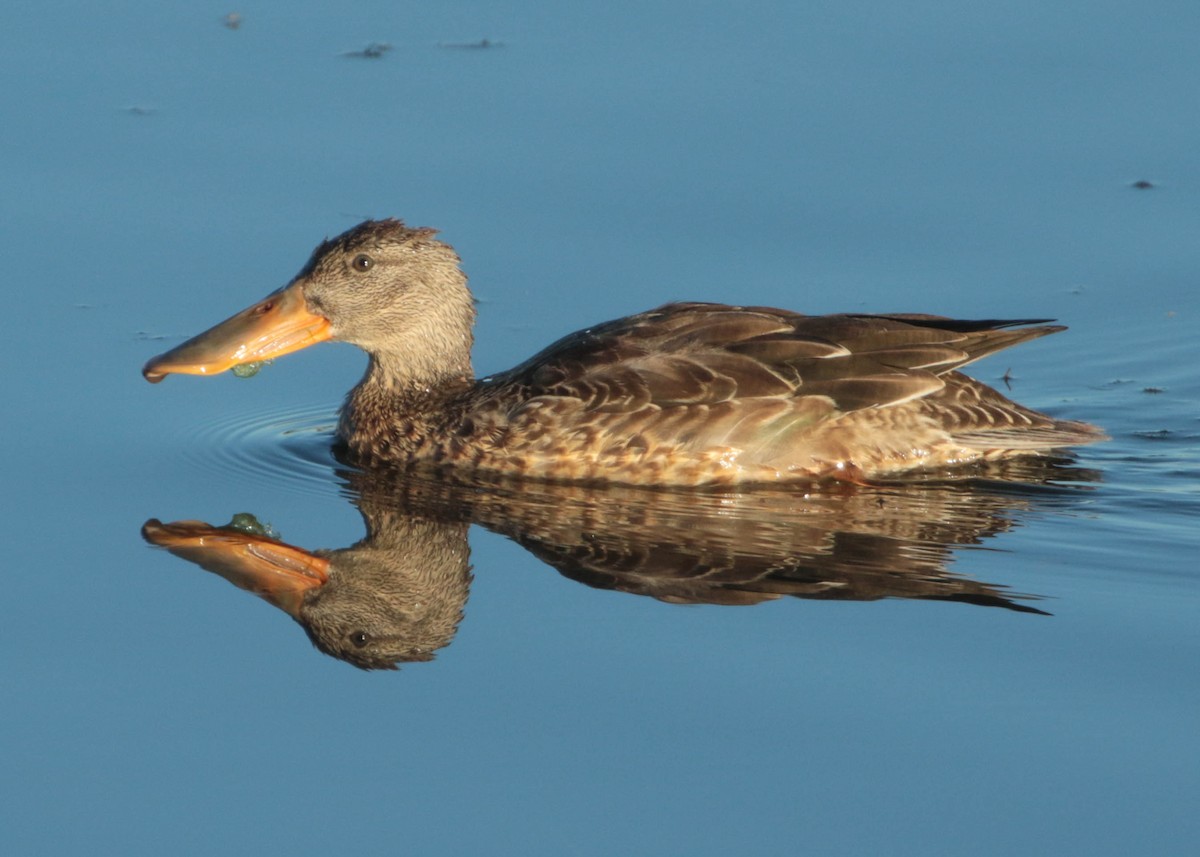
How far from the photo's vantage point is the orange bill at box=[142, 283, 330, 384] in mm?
10641

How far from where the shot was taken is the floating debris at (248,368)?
10.9 meters

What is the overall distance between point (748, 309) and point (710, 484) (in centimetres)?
90

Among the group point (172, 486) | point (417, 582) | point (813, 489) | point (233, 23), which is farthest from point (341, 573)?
point (233, 23)

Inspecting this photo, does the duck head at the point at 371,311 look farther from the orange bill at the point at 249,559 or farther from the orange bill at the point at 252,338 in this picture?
the orange bill at the point at 249,559

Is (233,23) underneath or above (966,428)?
above

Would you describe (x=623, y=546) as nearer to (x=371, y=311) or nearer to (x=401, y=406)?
(x=401, y=406)

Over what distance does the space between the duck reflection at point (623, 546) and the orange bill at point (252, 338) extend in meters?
0.78

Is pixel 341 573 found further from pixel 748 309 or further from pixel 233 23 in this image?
pixel 233 23

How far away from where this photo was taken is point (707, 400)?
33.7 ft

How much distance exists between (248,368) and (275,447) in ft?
1.41

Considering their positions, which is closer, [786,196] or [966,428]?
[966,428]

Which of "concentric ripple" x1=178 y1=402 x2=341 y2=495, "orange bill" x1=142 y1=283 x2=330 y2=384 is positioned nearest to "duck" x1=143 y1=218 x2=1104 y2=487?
"orange bill" x1=142 y1=283 x2=330 y2=384

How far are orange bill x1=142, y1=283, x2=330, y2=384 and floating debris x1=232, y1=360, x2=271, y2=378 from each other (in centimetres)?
6

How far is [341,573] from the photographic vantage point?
9.37 m
